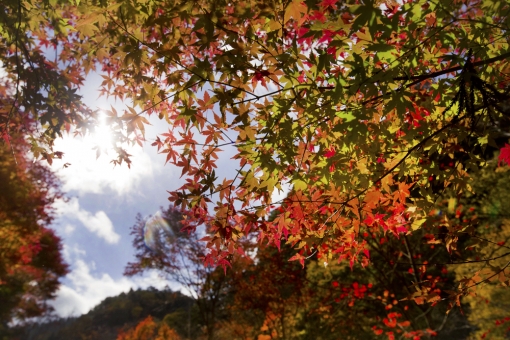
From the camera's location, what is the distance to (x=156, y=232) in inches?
506

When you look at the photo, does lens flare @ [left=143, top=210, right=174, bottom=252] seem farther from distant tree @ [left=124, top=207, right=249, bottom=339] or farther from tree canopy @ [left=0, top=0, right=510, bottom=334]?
tree canopy @ [left=0, top=0, right=510, bottom=334]

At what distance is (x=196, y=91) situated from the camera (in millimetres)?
1968

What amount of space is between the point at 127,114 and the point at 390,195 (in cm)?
231

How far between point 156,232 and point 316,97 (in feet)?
40.7

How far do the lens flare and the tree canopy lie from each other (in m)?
9.55

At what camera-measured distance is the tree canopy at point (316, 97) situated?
5.57 ft

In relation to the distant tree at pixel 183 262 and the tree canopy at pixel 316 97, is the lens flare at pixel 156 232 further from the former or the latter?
the tree canopy at pixel 316 97

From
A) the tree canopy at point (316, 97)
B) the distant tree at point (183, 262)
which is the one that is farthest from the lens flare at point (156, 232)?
the tree canopy at point (316, 97)

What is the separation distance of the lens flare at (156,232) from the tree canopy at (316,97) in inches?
376

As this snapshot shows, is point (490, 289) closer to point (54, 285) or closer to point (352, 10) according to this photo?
point (352, 10)

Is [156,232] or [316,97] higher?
[156,232]

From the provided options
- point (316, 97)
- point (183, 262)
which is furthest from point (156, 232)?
point (316, 97)

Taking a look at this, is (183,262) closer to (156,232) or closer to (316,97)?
(156,232)

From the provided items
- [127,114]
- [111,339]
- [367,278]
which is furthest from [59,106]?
[111,339]
